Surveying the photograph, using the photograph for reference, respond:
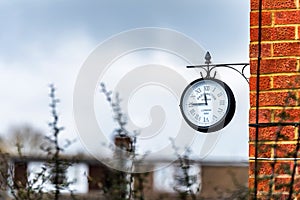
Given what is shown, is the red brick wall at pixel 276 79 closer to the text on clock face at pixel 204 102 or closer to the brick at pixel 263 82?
the brick at pixel 263 82

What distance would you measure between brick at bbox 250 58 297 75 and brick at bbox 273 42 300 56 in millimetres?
22

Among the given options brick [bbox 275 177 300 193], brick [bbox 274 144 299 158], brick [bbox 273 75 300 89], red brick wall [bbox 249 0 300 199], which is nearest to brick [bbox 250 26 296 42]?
red brick wall [bbox 249 0 300 199]

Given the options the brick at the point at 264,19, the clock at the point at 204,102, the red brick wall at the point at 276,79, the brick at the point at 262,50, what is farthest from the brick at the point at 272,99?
the clock at the point at 204,102

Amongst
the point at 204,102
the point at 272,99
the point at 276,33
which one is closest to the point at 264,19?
the point at 276,33

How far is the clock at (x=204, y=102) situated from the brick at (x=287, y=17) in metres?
0.75

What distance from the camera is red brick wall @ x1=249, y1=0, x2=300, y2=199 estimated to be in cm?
222

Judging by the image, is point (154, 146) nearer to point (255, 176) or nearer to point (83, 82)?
point (83, 82)

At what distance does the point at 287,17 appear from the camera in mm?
2303

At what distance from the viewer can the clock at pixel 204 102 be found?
9.91 ft

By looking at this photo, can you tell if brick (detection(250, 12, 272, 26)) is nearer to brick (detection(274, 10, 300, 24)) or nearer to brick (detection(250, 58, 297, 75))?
brick (detection(274, 10, 300, 24))

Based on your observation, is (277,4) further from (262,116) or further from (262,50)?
(262,116)

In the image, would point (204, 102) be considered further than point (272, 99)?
Yes

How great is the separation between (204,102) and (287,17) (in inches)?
33.9

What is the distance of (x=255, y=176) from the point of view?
2109 millimetres
